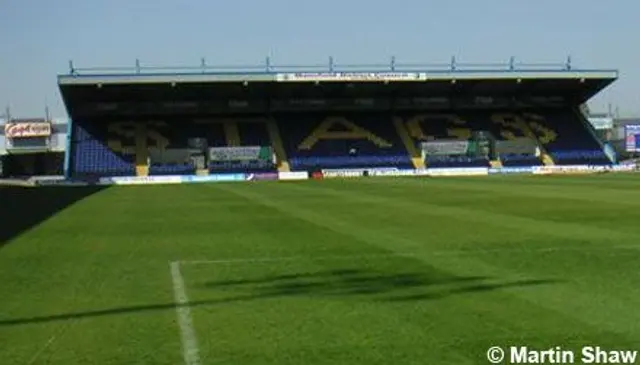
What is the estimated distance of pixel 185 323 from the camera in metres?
7.99

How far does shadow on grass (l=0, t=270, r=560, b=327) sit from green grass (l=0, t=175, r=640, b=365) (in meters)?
0.02

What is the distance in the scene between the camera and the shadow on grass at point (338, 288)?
885 centimetres

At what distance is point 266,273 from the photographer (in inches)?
448

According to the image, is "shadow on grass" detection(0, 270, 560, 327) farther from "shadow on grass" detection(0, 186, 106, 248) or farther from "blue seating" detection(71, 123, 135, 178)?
"blue seating" detection(71, 123, 135, 178)

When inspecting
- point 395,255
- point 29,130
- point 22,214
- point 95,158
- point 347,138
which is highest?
point 29,130

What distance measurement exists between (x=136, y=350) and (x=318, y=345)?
1.51 m

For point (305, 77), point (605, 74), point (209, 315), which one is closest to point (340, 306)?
point (209, 315)

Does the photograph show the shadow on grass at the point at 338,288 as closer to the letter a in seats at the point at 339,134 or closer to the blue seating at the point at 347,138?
the blue seating at the point at 347,138

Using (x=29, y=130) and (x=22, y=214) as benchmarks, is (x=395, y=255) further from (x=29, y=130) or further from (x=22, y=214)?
(x=29, y=130)

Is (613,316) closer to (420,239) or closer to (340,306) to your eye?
(340,306)

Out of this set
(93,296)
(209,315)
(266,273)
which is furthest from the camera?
(266,273)

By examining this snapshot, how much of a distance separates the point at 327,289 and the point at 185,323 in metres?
2.32

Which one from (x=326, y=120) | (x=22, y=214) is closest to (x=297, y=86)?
(x=326, y=120)

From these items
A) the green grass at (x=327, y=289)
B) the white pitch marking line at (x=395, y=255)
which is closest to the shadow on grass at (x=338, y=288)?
the green grass at (x=327, y=289)
